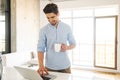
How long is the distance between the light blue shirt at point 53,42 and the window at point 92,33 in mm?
4032

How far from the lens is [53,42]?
6.07ft

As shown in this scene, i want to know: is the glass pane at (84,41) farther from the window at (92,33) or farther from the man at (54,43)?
the man at (54,43)

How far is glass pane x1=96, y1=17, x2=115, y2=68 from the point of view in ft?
18.5

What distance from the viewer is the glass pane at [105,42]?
565 cm

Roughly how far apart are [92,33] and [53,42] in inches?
171

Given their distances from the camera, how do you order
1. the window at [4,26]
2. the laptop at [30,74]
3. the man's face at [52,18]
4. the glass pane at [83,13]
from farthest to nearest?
the glass pane at [83,13] < the window at [4,26] < the man's face at [52,18] < the laptop at [30,74]

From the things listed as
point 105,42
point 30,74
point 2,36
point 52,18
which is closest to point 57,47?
point 52,18

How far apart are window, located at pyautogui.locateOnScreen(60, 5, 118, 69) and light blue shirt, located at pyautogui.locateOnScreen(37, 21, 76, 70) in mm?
4032

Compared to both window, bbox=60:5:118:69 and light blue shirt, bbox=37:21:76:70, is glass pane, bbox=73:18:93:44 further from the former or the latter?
light blue shirt, bbox=37:21:76:70

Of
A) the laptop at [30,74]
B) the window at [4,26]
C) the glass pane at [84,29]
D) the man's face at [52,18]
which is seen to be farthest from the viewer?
the glass pane at [84,29]

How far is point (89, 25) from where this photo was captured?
6059 mm

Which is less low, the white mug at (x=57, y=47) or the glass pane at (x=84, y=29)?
the glass pane at (x=84, y=29)

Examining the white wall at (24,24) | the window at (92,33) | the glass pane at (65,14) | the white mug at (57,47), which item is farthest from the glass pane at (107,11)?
the white mug at (57,47)

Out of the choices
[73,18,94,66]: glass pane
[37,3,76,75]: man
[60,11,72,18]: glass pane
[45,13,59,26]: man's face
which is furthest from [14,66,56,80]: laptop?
[60,11,72,18]: glass pane
